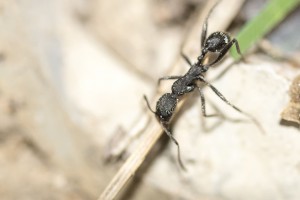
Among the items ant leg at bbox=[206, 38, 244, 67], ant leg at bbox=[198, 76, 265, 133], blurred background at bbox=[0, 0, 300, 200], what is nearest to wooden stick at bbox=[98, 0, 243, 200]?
blurred background at bbox=[0, 0, 300, 200]

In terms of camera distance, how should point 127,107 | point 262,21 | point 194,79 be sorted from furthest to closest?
point 127,107, point 194,79, point 262,21

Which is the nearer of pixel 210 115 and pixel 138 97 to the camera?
pixel 210 115

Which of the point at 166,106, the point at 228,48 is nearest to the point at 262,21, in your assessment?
the point at 228,48

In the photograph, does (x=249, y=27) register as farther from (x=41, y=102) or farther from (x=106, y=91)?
(x=41, y=102)

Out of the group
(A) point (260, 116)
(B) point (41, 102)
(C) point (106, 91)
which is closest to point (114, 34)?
(C) point (106, 91)

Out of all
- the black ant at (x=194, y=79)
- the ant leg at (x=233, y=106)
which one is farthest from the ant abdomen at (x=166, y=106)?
the ant leg at (x=233, y=106)

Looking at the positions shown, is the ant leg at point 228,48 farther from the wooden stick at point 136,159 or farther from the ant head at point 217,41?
the wooden stick at point 136,159

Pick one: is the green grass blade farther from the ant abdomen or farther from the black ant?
the ant abdomen

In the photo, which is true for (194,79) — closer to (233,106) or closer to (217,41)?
(217,41)
